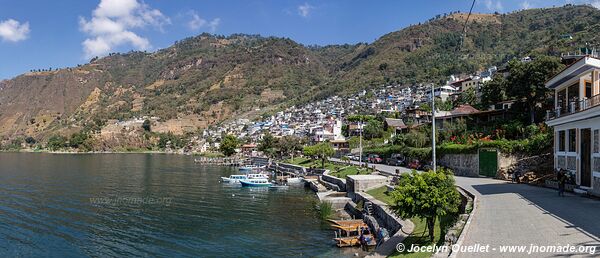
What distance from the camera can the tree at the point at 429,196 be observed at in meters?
16.1

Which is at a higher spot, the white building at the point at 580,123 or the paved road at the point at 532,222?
the white building at the point at 580,123

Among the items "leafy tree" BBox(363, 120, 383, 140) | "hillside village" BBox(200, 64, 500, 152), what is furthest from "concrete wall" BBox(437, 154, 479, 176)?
"hillside village" BBox(200, 64, 500, 152)

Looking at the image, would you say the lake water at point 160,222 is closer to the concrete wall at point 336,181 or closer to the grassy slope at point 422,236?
the concrete wall at point 336,181

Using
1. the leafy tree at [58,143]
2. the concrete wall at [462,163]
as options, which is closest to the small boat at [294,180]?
the concrete wall at [462,163]

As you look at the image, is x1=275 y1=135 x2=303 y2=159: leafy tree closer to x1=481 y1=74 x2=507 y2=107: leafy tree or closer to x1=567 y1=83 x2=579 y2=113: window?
x1=481 y1=74 x2=507 y2=107: leafy tree

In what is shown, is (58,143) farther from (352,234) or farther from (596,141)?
(596,141)

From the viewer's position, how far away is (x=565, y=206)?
58.7 ft

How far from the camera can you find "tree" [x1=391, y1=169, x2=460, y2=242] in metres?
16.1

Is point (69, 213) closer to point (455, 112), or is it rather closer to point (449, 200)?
point (449, 200)

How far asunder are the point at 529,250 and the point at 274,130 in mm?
143830

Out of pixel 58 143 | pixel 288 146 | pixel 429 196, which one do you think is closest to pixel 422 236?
pixel 429 196

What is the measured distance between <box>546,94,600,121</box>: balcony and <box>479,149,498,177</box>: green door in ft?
15.2

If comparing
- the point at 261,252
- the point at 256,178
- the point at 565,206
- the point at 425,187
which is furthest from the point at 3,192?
the point at 565,206

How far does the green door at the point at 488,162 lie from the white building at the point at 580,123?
5166 millimetres
